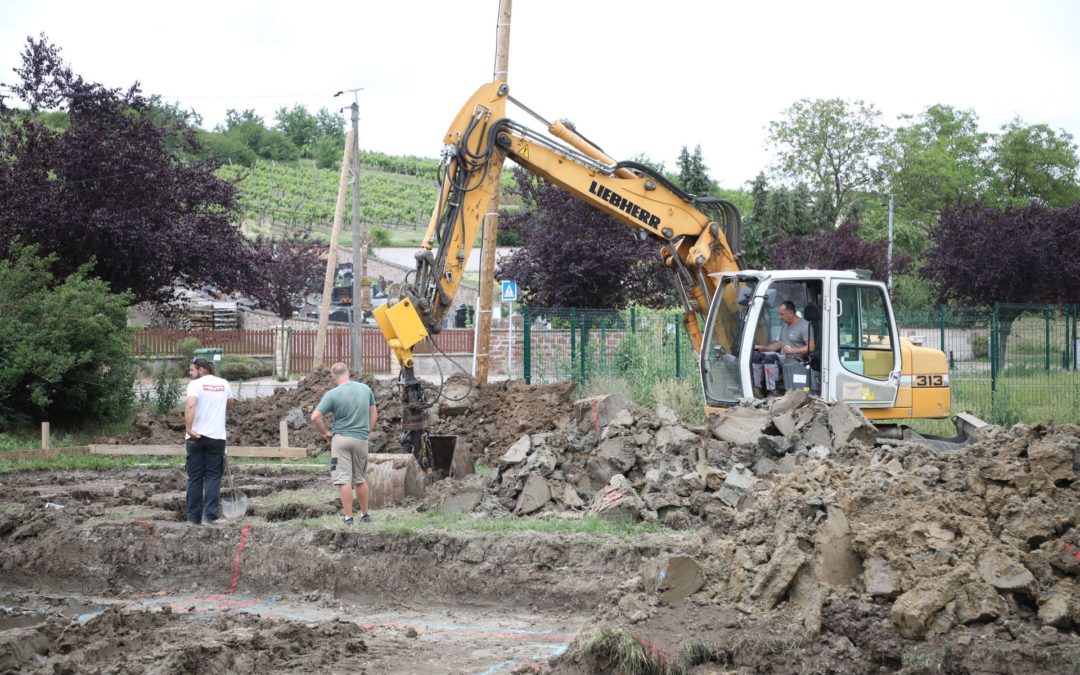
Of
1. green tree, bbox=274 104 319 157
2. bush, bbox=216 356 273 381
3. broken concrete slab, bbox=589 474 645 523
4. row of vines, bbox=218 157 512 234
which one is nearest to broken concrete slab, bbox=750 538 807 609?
broken concrete slab, bbox=589 474 645 523

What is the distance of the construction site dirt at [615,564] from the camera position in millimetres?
6598

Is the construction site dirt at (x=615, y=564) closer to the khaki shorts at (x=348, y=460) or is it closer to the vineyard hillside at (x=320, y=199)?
the khaki shorts at (x=348, y=460)

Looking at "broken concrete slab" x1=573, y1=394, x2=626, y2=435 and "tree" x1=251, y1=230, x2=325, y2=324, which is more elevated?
"tree" x1=251, y1=230, x2=325, y2=324

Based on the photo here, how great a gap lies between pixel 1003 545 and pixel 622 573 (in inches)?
128

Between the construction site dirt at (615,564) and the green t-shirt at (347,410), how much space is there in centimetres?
93

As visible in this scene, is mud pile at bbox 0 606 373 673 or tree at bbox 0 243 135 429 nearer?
mud pile at bbox 0 606 373 673

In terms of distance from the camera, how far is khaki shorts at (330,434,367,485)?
1091 centimetres

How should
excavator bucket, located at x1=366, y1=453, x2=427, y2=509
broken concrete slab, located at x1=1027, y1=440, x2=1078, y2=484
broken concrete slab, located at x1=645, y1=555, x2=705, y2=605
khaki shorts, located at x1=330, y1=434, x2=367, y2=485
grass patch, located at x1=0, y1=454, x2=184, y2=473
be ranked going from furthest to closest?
grass patch, located at x1=0, y1=454, x2=184, y2=473 < excavator bucket, located at x1=366, y1=453, x2=427, y2=509 < khaki shorts, located at x1=330, y1=434, x2=367, y2=485 < broken concrete slab, located at x1=1027, y1=440, x2=1078, y2=484 < broken concrete slab, located at x1=645, y1=555, x2=705, y2=605

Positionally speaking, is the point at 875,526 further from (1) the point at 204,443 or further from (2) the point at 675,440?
(1) the point at 204,443

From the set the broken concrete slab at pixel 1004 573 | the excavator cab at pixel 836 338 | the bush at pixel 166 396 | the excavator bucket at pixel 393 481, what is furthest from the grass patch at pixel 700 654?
the bush at pixel 166 396

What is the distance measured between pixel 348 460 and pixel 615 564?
311cm

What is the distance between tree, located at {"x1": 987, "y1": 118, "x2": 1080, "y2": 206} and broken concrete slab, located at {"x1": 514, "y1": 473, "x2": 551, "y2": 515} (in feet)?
173

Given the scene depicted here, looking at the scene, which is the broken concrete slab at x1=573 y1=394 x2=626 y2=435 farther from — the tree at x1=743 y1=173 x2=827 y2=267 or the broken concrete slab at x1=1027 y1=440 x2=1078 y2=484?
the tree at x1=743 y1=173 x2=827 y2=267

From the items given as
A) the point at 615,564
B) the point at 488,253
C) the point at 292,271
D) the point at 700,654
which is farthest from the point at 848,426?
the point at 292,271
